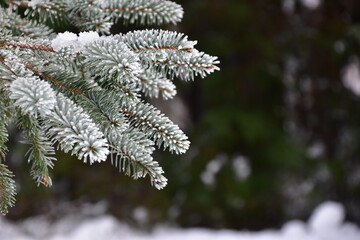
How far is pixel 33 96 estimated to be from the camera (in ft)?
2.74

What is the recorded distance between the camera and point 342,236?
3.95 m

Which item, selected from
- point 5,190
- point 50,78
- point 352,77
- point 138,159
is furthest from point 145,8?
point 352,77

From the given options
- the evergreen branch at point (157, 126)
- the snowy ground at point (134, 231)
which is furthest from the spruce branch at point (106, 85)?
the snowy ground at point (134, 231)

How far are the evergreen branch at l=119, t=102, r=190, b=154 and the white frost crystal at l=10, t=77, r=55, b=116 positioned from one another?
25 centimetres

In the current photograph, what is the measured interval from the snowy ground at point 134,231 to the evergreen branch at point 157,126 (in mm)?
2616

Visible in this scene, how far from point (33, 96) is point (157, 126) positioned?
0.32 meters

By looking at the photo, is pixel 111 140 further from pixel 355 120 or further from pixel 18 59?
pixel 355 120

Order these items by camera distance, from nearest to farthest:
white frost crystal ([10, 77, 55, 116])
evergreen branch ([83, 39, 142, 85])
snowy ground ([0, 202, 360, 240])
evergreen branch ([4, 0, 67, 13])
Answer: white frost crystal ([10, 77, 55, 116])
evergreen branch ([83, 39, 142, 85])
evergreen branch ([4, 0, 67, 13])
snowy ground ([0, 202, 360, 240])

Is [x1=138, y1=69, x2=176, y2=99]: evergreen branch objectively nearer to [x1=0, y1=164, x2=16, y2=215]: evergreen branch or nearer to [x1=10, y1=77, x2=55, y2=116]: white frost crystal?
[x1=10, y1=77, x2=55, y2=116]: white frost crystal

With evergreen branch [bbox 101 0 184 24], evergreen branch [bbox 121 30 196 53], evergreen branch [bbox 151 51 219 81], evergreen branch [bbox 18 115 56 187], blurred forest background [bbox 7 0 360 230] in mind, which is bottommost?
evergreen branch [bbox 18 115 56 187]

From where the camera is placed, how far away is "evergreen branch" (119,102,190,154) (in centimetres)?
102

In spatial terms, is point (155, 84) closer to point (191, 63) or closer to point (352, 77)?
point (191, 63)

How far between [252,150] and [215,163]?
17.5 inches

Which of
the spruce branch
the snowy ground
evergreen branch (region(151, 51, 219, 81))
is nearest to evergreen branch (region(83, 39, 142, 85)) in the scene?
the spruce branch
